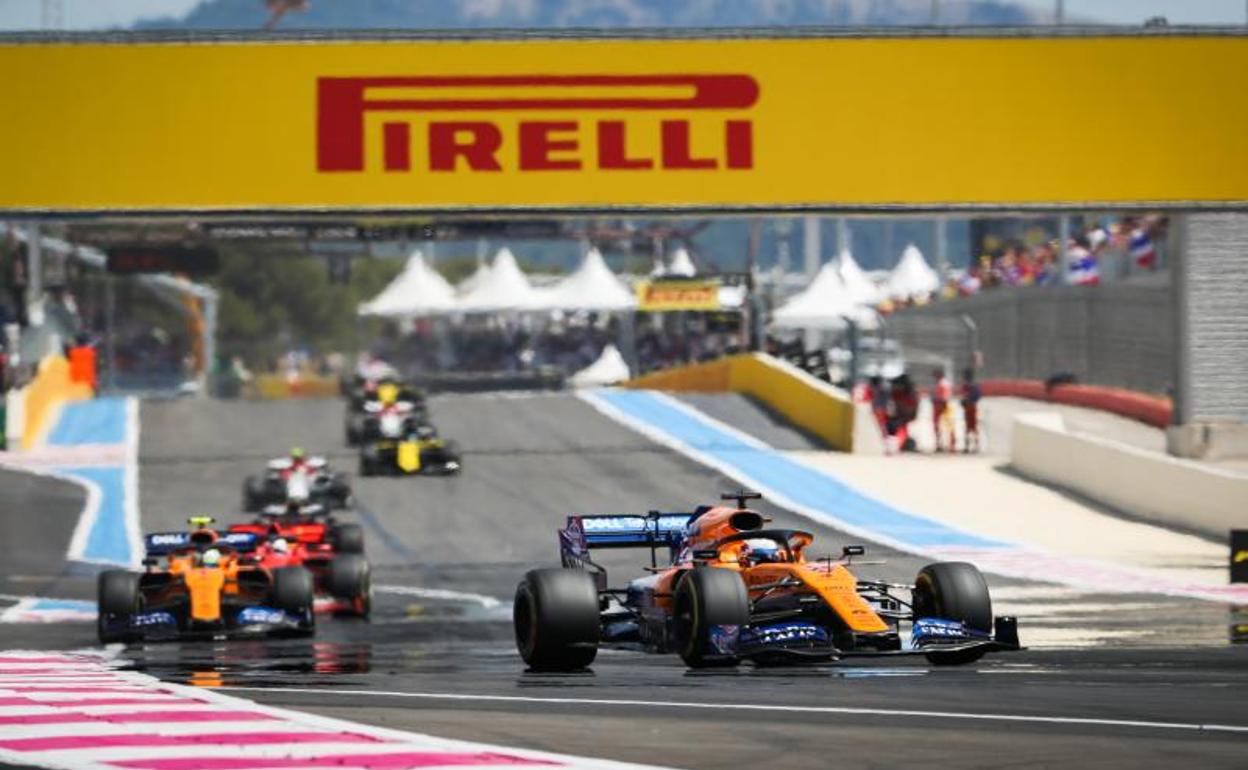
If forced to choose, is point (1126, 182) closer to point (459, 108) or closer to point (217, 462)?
point (459, 108)

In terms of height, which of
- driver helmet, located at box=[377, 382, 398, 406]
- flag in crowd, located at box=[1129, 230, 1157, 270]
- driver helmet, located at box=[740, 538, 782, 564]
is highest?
flag in crowd, located at box=[1129, 230, 1157, 270]

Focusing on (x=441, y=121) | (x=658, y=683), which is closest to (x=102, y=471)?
(x=441, y=121)

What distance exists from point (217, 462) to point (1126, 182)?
52.8 ft

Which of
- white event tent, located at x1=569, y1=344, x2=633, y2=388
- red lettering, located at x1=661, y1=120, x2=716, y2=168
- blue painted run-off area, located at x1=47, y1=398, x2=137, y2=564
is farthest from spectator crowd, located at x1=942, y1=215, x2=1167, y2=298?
blue painted run-off area, located at x1=47, y1=398, x2=137, y2=564

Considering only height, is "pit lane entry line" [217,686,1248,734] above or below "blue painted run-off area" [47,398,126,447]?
below

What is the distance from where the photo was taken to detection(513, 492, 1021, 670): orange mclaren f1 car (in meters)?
14.4

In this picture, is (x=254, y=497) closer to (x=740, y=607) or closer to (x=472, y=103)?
(x=472, y=103)

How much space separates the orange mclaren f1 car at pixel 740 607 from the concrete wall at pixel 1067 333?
26.2 meters

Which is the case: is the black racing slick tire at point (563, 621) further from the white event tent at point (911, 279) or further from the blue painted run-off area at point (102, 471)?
the white event tent at point (911, 279)

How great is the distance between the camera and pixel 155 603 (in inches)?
835

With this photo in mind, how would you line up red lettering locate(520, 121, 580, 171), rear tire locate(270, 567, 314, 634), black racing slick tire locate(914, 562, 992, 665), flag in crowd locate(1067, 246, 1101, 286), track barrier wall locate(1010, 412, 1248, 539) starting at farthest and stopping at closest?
flag in crowd locate(1067, 246, 1101, 286) → red lettering locate(520, 121, 580, 171) → track barrier wall locate(1010, 412, 1248, 539) → rear tire locate(270, 567, 314, 634) → black racing slick tire locate(914, 562, 992, 665)

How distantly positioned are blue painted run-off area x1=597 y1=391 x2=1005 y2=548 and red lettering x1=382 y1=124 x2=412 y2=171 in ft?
26.2

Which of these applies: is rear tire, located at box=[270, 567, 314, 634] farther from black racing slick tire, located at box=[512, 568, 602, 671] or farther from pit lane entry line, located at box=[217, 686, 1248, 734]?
pit lane entry line, located at box=[217, 686, 1248, 734]

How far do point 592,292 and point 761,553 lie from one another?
58.8m
